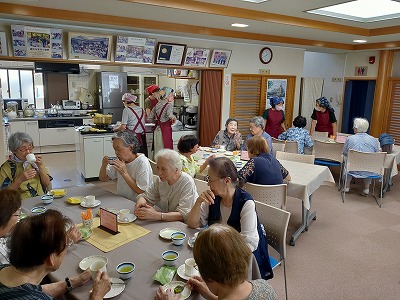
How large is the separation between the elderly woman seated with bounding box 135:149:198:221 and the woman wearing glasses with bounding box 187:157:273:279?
21cm

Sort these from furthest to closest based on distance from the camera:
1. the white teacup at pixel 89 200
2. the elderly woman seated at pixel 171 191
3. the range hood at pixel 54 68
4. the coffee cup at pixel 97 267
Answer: the range hood at pixel 54 68 < the white teacup at pixel 89 200 < the elderly woman seated at pixel 171 191 < the coffee cup at pixel 97 267

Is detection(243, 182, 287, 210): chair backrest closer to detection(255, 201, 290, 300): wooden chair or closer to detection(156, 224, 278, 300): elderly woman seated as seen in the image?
detection(255, 201, 290, 300): wooden chair

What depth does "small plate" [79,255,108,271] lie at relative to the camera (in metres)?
1.61

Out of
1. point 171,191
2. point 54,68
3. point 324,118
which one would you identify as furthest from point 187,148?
point 54,68

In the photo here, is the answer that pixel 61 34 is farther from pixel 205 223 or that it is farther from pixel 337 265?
pixel 337 265

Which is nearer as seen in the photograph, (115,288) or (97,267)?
(115,288)

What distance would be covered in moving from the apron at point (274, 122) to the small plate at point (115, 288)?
4.82 meters

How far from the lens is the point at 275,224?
7.34 feet

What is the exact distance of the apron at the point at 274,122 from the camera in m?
5.87

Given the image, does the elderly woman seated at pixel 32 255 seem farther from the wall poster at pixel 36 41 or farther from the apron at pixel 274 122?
the apron at pixel 274 122

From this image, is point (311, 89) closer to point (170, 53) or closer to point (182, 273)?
point (170, 53)

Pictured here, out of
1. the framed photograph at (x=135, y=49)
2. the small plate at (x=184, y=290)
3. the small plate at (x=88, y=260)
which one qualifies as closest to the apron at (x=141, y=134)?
the framed photograph at (x=135, y=49)

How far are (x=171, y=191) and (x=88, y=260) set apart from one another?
88cm

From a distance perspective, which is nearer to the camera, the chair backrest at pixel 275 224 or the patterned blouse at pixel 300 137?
the chair backrest at pixel 275 224
